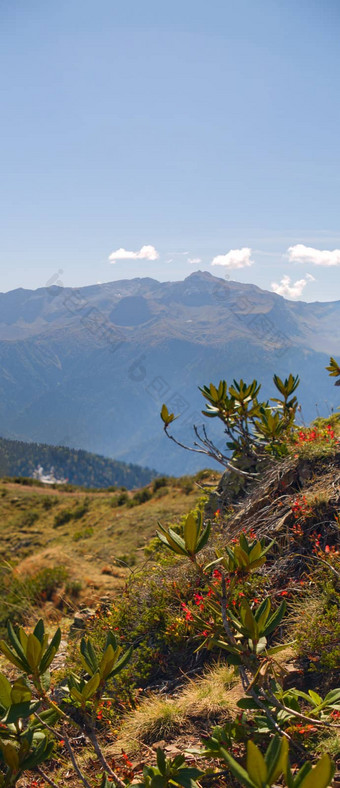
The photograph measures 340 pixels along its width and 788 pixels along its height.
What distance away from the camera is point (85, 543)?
1800 cm

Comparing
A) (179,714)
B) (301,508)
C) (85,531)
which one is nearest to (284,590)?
(301,508)

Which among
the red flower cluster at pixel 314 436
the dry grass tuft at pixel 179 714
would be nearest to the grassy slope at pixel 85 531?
the dry grass tuft at pixel 179 714

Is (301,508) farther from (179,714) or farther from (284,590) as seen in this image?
(179,714)

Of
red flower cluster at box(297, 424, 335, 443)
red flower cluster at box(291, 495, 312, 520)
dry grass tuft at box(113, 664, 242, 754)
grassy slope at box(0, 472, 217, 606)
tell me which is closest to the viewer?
dry grass tuft at box(113, 664, 242, 754)

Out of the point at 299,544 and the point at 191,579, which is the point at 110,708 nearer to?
the point at 191,579

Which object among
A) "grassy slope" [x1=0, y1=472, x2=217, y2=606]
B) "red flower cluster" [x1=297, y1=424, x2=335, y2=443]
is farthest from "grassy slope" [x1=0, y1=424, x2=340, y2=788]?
"grassy slope" [x1=0, y1=472, x2=217, y2=606]

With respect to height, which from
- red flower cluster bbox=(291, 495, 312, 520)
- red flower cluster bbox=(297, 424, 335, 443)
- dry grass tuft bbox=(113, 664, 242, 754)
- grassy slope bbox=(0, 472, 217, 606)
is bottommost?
grassy slope bbox=(0, 472, 217, 606)

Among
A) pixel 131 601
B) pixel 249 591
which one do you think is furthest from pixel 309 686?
pixel 131 601

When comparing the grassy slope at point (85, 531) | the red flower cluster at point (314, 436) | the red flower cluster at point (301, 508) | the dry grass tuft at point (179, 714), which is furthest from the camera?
the grassy slope at point (85, 531)

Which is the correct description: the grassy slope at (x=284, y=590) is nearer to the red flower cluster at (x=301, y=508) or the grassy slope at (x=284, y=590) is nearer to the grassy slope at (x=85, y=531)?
the red flower cluster at (x=301, y=508)

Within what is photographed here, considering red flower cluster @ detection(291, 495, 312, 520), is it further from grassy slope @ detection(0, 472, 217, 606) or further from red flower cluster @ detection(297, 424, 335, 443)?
grassy slope @ detection(0, 472, 217, 606)

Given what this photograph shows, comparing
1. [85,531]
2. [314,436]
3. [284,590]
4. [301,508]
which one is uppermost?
[314,436]

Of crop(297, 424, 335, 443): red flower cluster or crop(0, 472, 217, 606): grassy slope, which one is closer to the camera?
crop(297, 424, 335, 443): red flower cluster

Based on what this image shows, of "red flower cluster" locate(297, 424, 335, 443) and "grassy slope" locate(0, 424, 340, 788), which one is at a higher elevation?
"red flower cluster" locate(297, 424, 335, 443)
